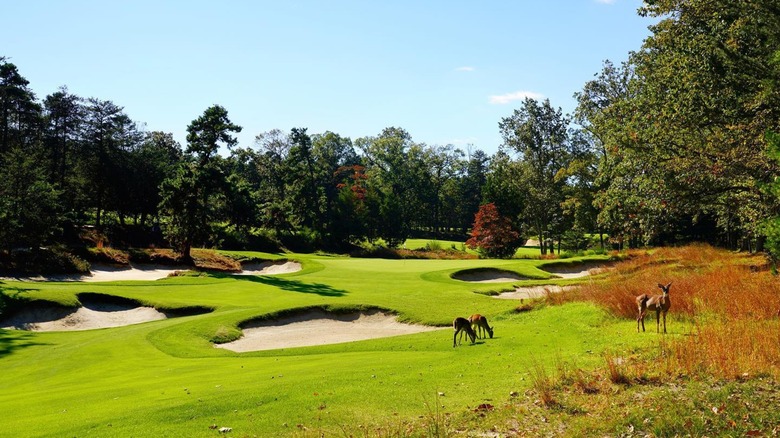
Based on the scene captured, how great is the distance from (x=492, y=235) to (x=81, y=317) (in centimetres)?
3931

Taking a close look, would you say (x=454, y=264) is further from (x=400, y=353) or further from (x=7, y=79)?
(x=7, y=79)

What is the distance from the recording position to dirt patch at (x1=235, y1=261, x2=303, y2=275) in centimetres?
4269

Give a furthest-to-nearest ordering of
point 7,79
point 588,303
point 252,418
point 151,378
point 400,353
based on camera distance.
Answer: point 7,79
point 588,303
point 400,353
point 151,378
point 252,418

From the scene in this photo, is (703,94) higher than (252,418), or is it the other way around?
(703,94)

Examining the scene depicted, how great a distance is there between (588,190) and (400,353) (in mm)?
49521

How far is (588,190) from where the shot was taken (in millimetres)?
58750

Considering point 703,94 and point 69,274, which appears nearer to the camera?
point 703,94

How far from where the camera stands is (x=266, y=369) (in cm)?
1277

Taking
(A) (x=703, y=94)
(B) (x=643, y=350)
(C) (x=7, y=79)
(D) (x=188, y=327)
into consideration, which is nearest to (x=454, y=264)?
(A) (x=703, y=94)

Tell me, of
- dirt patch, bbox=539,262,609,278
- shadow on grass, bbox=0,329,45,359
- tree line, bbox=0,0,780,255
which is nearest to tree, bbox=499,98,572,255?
tree line, bbox=0,0,780,255

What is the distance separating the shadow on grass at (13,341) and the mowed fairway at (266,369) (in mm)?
61

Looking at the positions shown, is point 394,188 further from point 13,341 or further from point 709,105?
point 13,341

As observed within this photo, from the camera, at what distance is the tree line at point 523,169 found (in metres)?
22.2

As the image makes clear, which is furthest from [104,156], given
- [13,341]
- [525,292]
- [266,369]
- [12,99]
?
[266,369]
